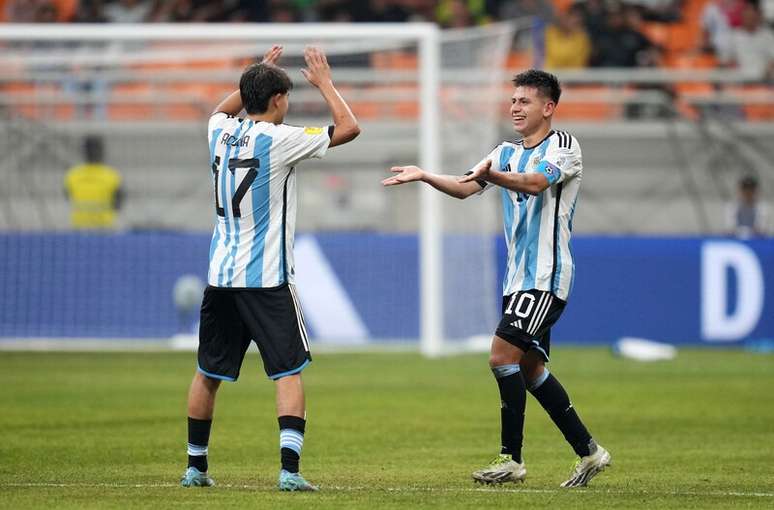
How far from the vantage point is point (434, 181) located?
796cm

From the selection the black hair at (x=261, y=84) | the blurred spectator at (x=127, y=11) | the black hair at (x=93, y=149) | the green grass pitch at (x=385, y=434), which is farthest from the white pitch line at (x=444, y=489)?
the blurred spectator at (x=127, y=11)

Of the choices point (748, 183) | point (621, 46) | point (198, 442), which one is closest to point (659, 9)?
point (621, 46)

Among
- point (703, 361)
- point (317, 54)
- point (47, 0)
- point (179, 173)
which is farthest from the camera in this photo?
point (47, 0)

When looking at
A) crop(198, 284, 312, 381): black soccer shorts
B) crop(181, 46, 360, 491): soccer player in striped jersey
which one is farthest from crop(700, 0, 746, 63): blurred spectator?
crop(198, 284, 312, 381): black soccer shorts

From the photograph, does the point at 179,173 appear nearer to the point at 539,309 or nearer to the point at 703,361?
the point at 703,361

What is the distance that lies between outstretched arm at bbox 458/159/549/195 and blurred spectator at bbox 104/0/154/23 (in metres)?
17.8

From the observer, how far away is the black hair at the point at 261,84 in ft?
25.8

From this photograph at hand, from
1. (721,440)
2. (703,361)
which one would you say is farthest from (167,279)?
(721,440)

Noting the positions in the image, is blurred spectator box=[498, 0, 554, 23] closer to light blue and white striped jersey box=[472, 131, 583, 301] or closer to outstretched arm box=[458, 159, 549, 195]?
light blue and white striped jersey box=[472, 131, 583, 301]

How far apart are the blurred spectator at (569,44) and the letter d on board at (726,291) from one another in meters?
5.37

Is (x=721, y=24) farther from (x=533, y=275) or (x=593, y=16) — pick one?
(x=533, y=275)

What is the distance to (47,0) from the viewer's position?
955 inches

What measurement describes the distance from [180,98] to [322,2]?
4823 millimetres

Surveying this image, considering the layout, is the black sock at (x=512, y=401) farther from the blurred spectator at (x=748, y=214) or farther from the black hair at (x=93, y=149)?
the black hair at (x=93, y=149)
